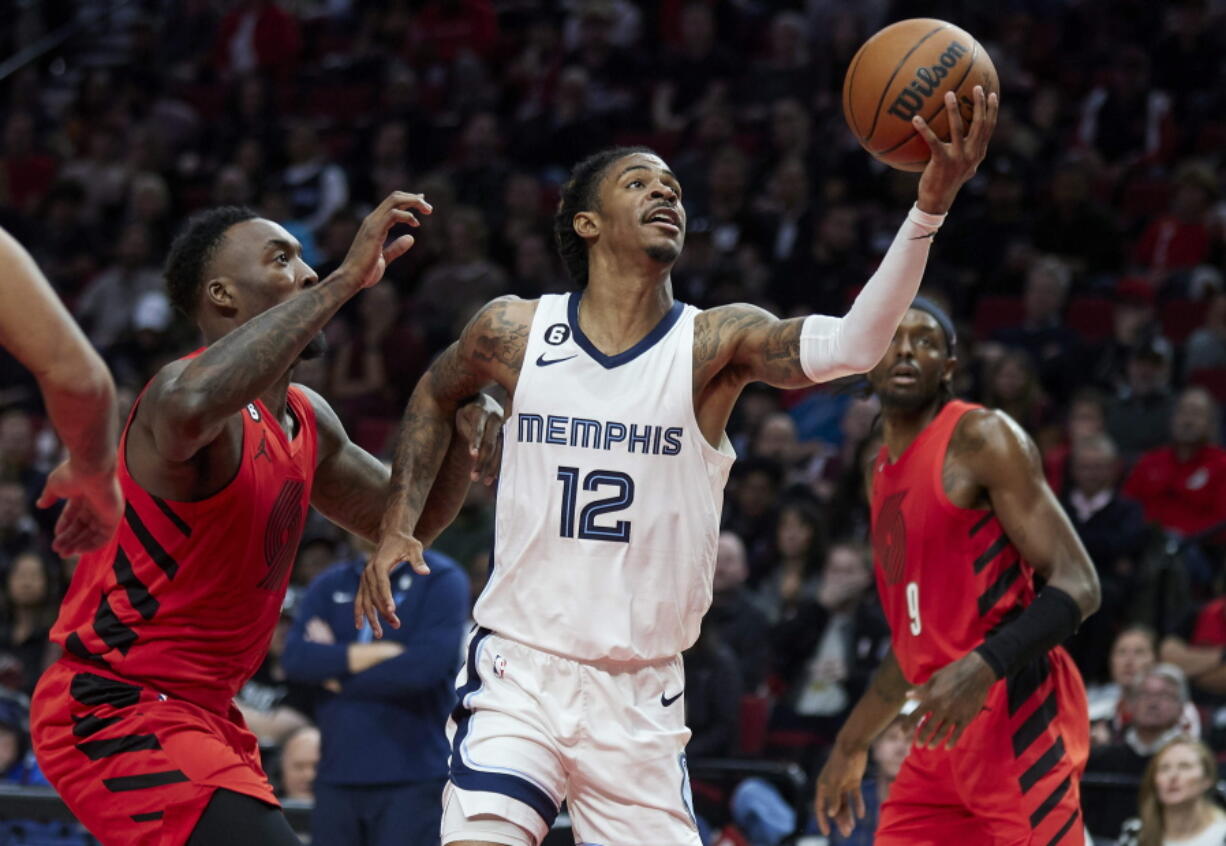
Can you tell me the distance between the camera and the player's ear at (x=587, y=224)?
15.4ft

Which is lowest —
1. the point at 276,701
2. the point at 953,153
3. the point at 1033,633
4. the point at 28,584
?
the point at 276,701

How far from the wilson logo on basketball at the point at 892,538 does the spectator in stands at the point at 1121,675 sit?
2.96 meters

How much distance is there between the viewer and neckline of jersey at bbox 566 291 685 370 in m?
4.46

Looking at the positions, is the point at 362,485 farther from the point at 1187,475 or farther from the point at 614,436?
the point at 1187,475

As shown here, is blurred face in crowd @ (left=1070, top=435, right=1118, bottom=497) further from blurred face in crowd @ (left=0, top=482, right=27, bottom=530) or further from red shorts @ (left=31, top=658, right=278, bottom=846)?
blurred face in crowd @ (left=0, top=482, right=27, bottom=530)

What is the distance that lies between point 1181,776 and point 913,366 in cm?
250

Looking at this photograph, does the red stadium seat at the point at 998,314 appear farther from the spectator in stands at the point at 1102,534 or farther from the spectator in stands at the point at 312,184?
the spectator in stands at the point at 312,184

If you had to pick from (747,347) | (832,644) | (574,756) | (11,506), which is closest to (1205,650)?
(832,644)

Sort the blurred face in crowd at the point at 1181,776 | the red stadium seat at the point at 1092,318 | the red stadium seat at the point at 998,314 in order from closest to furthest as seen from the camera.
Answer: the blurred face in crowd at the point at 1181,776, the red stadium seat at the point at 1092,318, the red stadium seat at the point at 998,314

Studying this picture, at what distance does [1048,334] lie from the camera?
34.8 feet

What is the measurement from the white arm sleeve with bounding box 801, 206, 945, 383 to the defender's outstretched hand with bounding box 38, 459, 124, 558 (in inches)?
68.5

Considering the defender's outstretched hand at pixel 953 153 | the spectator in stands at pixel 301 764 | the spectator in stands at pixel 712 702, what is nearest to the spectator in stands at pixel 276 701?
the spectator in stands at pixel 301 764

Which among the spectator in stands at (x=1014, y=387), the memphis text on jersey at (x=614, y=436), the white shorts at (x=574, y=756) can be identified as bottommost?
the spectator in stands at (x=1014, y=387)

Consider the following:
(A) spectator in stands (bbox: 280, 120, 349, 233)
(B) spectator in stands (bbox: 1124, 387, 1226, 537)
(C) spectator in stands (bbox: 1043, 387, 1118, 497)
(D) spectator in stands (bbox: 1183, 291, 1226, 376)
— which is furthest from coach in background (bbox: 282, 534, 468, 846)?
(A) spectator in stands (bbox: 280, 120, 349, 233)
